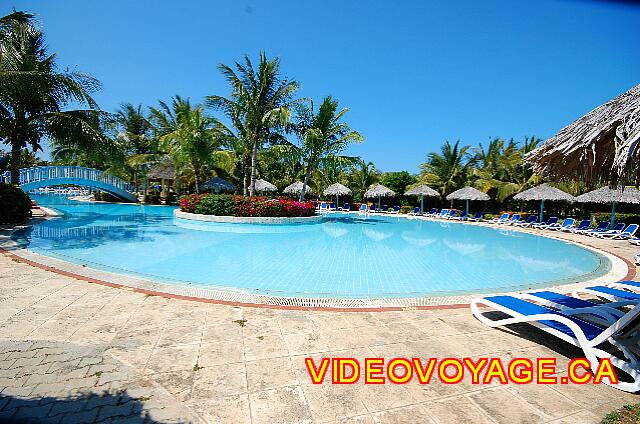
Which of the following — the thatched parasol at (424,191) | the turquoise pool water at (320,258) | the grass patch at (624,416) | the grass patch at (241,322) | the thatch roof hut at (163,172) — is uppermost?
the thatch roof hut at (163,172)

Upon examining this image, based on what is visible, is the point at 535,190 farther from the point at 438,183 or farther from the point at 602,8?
the point at 602,8

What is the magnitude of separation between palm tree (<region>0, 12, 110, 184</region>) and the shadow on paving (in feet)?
40.1

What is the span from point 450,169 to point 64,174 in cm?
2921

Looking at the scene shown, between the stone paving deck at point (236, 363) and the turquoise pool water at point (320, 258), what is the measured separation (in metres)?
1.98

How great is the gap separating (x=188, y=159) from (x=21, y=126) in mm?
10480

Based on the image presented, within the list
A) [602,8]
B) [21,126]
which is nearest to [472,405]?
[602,8]

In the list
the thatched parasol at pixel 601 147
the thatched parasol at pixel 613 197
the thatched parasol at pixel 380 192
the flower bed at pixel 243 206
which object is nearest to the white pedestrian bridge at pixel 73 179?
the flower bed at pixel 243 206

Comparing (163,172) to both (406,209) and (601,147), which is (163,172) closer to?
(406,209)

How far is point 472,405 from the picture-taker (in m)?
2.67

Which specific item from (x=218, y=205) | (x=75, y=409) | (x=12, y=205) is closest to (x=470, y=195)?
(x=218, y=205)

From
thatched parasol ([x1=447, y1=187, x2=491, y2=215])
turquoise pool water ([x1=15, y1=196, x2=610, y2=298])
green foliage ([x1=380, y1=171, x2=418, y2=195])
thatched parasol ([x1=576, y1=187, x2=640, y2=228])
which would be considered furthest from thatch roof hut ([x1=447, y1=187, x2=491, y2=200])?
turquoise pool water ([x1=15, y1=196, x2=610, y2=298])

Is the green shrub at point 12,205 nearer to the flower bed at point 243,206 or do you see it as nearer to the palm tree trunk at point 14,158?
the palm tree trunk at point 14,158

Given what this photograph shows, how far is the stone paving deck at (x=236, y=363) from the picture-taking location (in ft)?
8.27

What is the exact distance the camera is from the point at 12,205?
13.1 m
